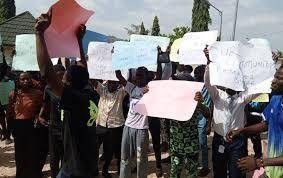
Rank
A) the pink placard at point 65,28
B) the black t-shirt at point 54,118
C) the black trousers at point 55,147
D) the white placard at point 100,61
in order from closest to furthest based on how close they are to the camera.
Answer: the pink placard at point 65,28 < the black t-shirt at point 54,118 < the black trousers at point 55,147 < the white placard at point 100,61

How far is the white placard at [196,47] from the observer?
7.14m

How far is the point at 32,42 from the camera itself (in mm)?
7262

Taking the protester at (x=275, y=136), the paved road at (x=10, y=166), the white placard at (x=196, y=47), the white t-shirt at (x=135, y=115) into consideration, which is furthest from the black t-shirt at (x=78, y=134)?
the paved road at (x=10, y=166)

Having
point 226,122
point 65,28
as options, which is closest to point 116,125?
point 226,122

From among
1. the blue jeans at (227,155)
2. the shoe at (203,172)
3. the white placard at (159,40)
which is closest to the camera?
the blue jeans at (227,155)

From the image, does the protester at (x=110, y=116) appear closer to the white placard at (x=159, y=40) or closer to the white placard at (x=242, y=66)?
the white placard at (x=159, y=40)

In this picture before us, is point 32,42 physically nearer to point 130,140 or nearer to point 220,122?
point 130,140

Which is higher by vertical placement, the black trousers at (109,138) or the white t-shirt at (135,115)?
the white t-shirt at (135,115)

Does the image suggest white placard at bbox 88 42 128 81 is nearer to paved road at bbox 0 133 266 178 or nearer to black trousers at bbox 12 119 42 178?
black trousers at bbox 12 119 42 178

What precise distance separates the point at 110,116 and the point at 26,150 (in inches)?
55.5

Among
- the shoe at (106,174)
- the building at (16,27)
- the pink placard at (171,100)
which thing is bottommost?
the shoe at (106,174)

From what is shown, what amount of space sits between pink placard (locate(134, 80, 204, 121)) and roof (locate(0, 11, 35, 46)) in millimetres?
15776

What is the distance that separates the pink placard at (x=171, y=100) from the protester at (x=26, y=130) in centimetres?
160

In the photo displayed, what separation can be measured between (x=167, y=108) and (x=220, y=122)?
0.73 metres
